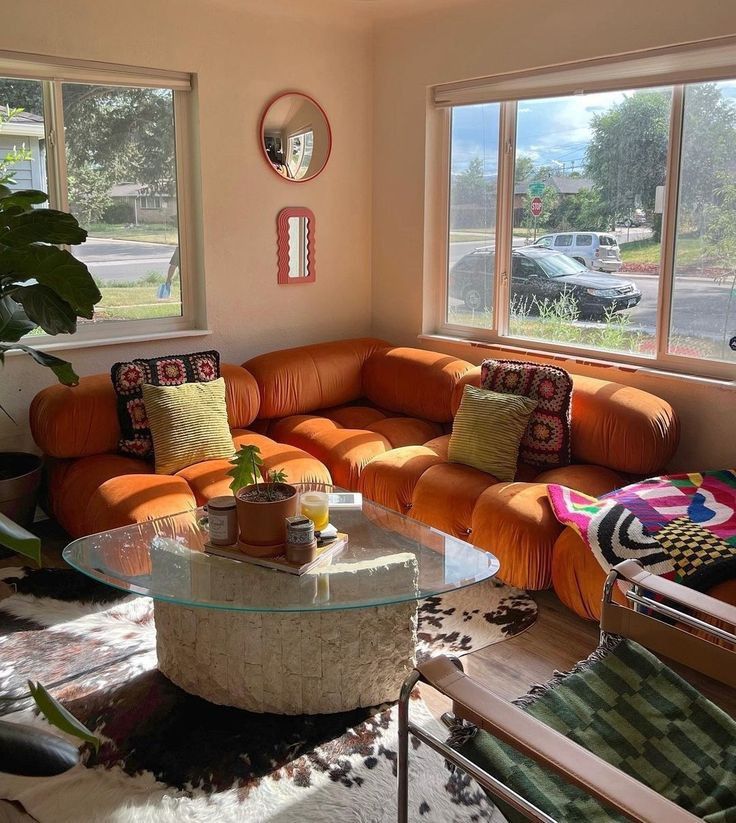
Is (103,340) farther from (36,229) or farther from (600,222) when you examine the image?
(600,222)

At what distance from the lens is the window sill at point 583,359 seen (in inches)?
153

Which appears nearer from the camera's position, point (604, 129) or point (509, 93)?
point (604, 129)

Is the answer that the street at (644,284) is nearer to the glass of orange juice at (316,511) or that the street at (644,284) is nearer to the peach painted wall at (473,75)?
the peach painted wall at (473,75)

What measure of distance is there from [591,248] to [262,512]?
2.46 m

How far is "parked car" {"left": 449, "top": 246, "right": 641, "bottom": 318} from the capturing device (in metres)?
4.27

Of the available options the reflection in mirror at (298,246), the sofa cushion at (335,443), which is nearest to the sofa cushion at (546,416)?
the sofa cushion at (335,443)

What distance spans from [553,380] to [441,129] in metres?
1.85

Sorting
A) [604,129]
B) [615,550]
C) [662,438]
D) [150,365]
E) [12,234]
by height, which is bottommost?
[615,550]

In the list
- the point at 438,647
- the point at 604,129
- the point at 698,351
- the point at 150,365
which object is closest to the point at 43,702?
the point at 438,647

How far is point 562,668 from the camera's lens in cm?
304

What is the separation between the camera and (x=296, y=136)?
494cm

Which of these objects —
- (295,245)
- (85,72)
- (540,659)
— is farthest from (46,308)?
(295,245)

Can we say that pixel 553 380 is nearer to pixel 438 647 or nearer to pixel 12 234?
pixel 438 647

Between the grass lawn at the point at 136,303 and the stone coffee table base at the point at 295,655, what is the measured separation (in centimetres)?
214
